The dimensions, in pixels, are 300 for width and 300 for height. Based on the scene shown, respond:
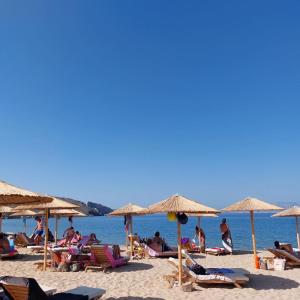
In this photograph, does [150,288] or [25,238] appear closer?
[150,288]

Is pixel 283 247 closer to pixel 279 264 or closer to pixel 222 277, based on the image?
pixel 279 264

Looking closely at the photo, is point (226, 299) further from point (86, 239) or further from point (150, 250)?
point (86, 239)

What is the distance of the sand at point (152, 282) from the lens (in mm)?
7428

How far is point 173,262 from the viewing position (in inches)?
351

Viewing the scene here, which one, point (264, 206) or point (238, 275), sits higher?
point (264, 206)

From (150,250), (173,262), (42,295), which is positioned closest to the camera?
(42,295)

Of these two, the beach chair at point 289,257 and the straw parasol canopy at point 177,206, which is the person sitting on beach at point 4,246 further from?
the beach chair at point 289,257

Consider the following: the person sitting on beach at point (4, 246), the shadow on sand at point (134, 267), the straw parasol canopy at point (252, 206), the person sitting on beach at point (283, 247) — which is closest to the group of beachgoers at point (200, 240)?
the shadow on sand at point (134, 267)

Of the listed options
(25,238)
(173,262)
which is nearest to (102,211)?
(25,238)

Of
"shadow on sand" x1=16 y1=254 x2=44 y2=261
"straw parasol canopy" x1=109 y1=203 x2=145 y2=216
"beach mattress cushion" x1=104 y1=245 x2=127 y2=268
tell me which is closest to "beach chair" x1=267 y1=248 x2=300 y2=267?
"beach mattress cushion" x1=104 y1=245 x2=127 y2=268

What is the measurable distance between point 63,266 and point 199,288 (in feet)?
13.9

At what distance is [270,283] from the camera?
335 inches

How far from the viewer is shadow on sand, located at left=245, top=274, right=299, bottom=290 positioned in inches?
319

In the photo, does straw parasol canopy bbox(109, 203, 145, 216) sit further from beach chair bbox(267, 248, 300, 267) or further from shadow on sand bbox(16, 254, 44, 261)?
beach chair bbox(267, 248, 300, 267)
